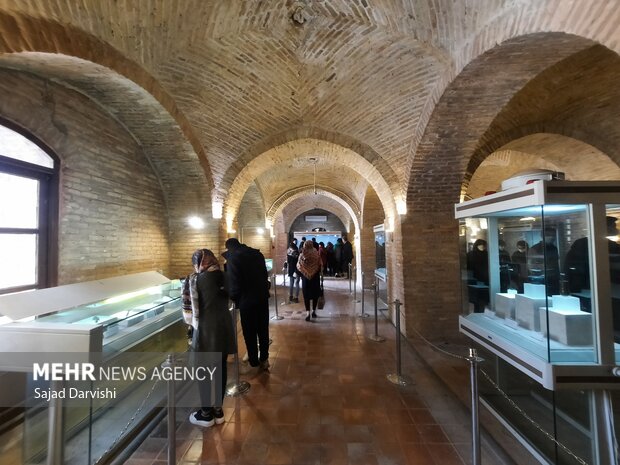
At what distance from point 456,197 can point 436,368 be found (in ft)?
10.1

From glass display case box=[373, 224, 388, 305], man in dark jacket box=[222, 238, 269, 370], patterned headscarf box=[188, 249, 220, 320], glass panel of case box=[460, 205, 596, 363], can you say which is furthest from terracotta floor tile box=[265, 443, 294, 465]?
glass display case box=[373, 224, 388, 305]

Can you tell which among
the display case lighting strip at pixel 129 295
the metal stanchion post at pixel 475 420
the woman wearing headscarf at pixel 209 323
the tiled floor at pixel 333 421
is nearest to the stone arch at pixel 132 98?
the display case lighting strip at pixel 129 295

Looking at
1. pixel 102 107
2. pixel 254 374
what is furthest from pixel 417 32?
pixel 254 374

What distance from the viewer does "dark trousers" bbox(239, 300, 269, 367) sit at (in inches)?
151

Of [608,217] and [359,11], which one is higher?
[359,11]

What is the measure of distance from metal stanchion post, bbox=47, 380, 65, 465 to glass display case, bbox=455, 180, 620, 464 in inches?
141

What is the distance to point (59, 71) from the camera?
10.5 feet

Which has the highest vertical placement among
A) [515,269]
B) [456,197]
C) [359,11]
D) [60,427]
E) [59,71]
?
[359,11]

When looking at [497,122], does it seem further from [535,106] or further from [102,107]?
[102,107]

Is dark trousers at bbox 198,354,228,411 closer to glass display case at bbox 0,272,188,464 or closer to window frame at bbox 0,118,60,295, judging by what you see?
glass display case at bbox 0,272,188,464

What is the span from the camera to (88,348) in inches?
88.7

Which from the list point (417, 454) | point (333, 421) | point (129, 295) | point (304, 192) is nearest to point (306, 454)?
point (333, 421)

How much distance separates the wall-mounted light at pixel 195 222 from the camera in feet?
19.6

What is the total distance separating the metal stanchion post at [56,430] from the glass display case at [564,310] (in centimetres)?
357
